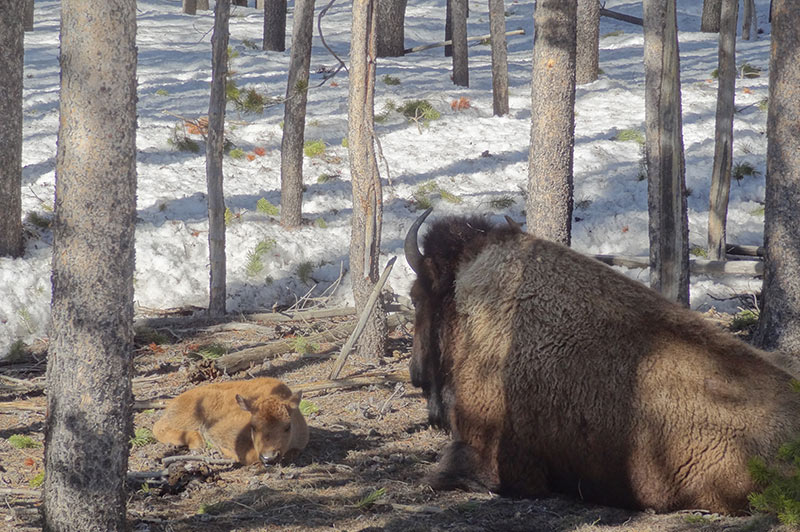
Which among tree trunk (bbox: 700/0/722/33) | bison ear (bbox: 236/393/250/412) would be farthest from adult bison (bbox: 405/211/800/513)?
tree trunk (bbox: 700/0/722/33)

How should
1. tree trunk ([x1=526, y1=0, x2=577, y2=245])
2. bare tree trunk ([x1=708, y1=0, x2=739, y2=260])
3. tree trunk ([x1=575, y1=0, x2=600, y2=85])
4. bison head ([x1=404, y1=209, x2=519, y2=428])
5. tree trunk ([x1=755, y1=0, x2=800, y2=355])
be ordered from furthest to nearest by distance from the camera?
1. tree trunk ([x1=575, y1=0, x2=600, y2=85])
2. bare tree trunk ([x1=708, y1=0, x2=739, y2=260])
3. tree trunk ([x1=526, y1=0, x2=577, y2=245])
4. tree trunk ([x1=755, y1=0, x2=800, y2=355])
5. bison head ([x1=404, y1=209, x2=519, y2=428])

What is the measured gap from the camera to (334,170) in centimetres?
1541

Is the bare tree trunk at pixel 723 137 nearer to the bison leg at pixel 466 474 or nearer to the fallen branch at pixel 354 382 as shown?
the fallen branch at pixel 354 382

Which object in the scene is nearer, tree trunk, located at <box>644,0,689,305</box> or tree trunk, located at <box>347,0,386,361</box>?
tree trunk, located at <box>347,0,386,361</box>

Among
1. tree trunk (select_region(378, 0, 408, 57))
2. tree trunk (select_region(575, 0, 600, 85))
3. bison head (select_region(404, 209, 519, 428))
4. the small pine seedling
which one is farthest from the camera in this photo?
tree trunk (select_region(378, 0, 408, 57))

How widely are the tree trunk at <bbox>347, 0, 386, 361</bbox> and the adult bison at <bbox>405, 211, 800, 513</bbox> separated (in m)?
2.44

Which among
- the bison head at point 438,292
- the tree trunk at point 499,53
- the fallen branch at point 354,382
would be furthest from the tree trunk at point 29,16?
the bison head at point 438,292

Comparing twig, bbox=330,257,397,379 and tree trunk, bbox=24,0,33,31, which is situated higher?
tree trunk, bbox=24,0,33,31

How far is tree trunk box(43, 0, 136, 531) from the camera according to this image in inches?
164

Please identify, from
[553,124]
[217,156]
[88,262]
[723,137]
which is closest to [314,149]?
[217,156]

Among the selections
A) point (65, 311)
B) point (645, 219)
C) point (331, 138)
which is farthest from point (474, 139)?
point (65, 311)

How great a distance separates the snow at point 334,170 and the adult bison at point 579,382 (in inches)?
124

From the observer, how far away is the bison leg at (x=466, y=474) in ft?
18.8

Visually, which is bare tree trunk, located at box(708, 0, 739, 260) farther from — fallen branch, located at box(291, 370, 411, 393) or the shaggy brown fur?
the shaggy brown fur
